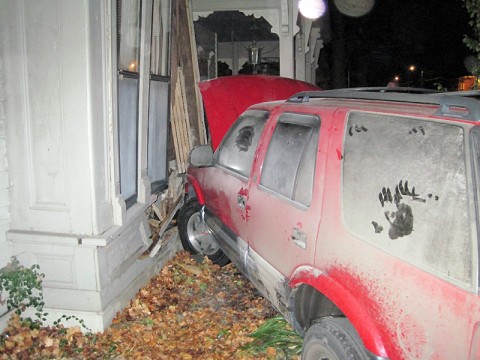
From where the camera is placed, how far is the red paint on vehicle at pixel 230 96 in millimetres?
6637

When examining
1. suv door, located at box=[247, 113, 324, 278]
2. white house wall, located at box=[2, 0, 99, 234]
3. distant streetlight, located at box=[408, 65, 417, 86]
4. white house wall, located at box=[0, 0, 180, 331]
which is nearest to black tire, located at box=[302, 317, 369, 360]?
suv door, located at box=[247, 113, 324, 278]

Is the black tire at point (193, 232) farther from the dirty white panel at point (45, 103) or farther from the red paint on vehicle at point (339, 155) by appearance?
the red paint on vehicle at point (339, 155)

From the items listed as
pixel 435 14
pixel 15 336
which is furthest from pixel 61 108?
pixel 435 14

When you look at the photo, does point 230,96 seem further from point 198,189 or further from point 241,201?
point 241,201

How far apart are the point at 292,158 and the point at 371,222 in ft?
3.23

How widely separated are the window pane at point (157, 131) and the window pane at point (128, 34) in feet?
2.30

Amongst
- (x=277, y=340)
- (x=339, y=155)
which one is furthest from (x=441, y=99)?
(x=277, y=340)

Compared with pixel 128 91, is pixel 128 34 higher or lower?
higher

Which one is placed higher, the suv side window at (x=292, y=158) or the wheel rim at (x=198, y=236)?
the suv side window at (x=292, y=158)

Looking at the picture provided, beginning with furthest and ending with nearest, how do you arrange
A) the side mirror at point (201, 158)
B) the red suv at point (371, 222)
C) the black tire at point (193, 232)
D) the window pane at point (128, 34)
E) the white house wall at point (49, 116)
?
1. the black tire at point (193, 232)
2. the side mirror at point (201, 158)
3. the window pane at point (128, 34)
4. the white house wall at point (49, 116)
5. the red suv at point (371, 222)

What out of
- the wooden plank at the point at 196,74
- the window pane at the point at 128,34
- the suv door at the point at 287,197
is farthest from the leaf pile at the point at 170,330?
the wooden plank at the point at 196,74

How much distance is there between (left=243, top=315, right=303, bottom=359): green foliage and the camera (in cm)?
349

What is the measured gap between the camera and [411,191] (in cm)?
198

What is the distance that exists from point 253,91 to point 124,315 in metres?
3.96
